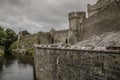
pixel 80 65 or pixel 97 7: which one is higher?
pixel 97 7

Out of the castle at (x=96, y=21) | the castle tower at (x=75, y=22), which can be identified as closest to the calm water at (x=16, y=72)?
the castle at (x=96, y=21)

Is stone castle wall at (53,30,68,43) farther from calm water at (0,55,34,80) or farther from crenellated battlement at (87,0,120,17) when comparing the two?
calm water at (0,55,34,80)

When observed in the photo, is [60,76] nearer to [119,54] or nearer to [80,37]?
[119,54]

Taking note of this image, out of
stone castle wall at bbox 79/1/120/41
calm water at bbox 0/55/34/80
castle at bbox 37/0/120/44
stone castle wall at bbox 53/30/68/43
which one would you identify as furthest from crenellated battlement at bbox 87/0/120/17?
stone castle wall at bbox 53/30/68/43

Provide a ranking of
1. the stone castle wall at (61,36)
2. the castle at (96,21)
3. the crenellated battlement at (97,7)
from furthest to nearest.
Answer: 1. the stone castle wall at (61,36)
2. the crenellated battlement at (97,7)
3. the castle at (96,21)

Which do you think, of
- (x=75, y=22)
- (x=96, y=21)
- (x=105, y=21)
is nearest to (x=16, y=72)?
(x=75, y=22)

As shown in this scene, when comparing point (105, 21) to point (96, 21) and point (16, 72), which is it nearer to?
point (96, 21)

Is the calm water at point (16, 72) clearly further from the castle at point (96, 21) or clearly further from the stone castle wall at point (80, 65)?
the castle at point (96, 21)

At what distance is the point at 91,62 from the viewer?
24.7ft

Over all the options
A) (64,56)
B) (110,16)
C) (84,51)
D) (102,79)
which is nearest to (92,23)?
(110,16)

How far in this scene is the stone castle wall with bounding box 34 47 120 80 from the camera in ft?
21.2

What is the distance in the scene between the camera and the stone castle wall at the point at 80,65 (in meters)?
6.46

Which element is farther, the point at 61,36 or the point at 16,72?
the point at 61,36

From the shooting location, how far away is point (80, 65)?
27.5 feet
